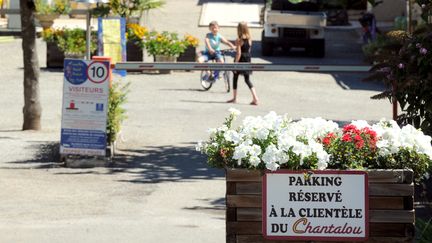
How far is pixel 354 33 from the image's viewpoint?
164 ft

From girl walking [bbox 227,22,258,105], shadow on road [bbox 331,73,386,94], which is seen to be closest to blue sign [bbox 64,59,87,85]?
girl walking [bbox 227,22,258,105]

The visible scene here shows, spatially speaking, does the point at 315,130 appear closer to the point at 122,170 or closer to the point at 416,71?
the point at 416,71

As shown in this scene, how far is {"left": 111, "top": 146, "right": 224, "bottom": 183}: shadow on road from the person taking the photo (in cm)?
1564

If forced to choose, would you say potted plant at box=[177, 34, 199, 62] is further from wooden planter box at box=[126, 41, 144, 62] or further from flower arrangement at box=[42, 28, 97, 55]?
flower arrangement at box=[42, 28, 97, 55]

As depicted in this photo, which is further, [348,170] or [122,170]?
[122,170]

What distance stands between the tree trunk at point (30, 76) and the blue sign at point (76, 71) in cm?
289

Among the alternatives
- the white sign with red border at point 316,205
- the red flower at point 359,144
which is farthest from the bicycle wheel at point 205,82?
the white sign with red border at point 316,205

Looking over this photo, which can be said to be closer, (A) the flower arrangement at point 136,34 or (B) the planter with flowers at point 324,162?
(B) the planter with flowers at point 324,162

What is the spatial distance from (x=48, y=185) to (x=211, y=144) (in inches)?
277

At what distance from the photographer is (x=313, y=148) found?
7.66 m

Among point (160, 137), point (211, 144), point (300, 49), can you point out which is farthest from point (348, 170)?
point (300, 49)

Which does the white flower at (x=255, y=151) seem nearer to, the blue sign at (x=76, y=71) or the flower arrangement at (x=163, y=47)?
the blue sign at (x=76, y=71)

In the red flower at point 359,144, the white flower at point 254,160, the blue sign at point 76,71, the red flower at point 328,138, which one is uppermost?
the blue sign at point 76,71

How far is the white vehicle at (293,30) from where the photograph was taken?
126 feet
